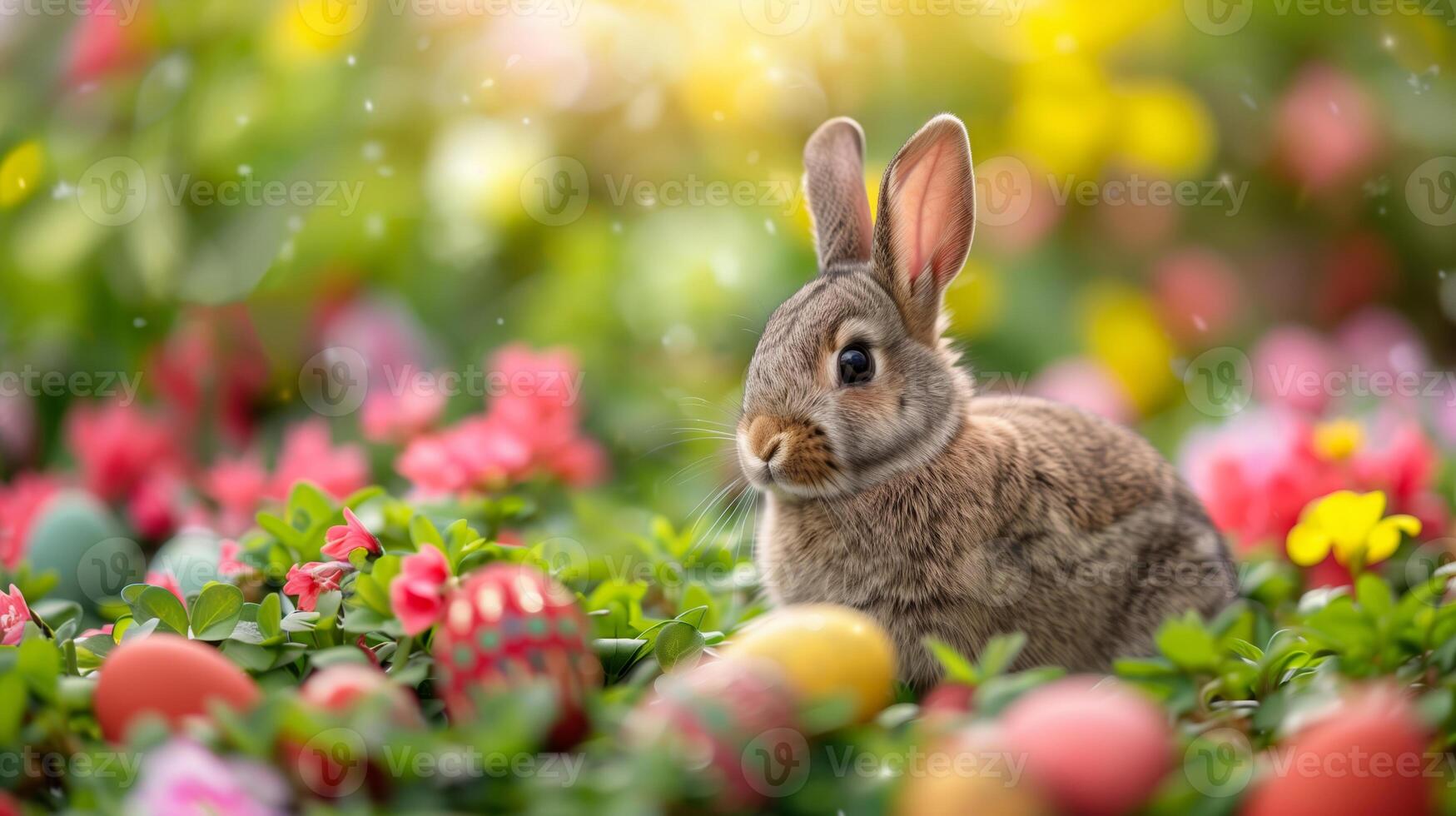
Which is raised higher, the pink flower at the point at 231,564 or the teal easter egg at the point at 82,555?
the pink flower at the point at 231,564

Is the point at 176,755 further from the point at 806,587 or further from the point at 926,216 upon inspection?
the point at 926,216

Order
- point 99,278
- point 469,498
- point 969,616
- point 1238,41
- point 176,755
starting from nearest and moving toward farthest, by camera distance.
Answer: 1. point 176,755
2. point 969,616
3. point 469,498
4. point 99,278
5. point 1238,41

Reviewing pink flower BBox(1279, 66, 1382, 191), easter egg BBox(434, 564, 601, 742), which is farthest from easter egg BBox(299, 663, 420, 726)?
pink flower BBox(1279, 66, 1382, 191)

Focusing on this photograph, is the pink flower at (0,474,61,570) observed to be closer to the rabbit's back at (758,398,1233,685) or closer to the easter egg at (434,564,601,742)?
the easter egg at (434,564,601,742)

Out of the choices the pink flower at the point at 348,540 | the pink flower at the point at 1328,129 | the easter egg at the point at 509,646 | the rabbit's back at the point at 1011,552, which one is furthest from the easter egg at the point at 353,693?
the pink flower at the point at 1328,129

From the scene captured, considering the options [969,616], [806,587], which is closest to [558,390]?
[806,587]

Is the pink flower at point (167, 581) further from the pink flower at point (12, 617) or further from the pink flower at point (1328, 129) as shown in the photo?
the pink flower at point (1328, 129)

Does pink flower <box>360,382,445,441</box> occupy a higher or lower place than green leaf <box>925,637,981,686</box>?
higher
